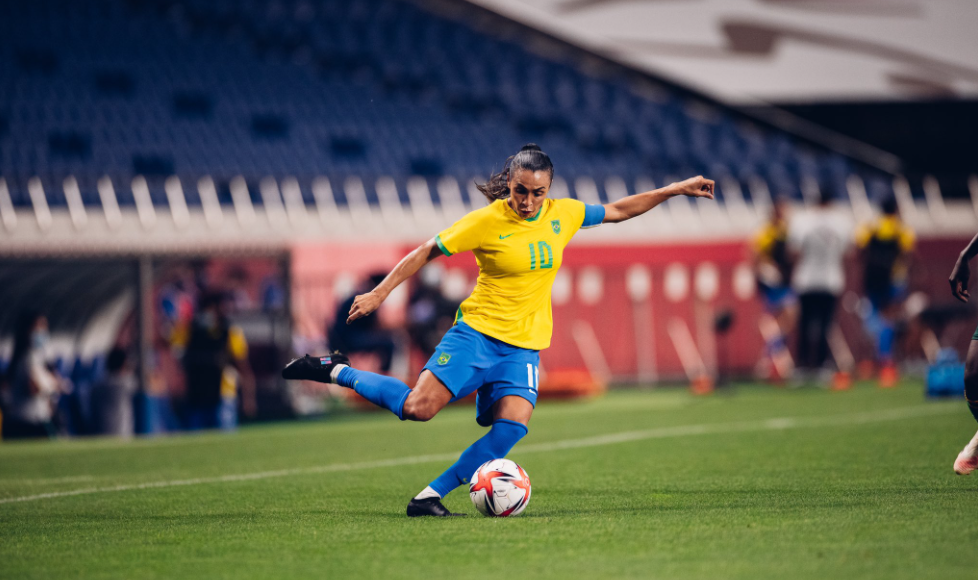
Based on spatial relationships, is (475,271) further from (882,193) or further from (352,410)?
(882,193)

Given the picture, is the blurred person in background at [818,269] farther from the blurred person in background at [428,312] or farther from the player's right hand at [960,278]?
the player's right hand at [960,278]

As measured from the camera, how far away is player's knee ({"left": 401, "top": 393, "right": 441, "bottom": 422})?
5684mm

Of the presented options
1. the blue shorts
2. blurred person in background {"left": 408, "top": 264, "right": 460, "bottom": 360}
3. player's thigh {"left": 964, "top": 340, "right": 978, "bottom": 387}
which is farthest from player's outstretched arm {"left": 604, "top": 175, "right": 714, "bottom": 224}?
blurred person in background {"left": 408, "top": 264, "right": 460, "bottom": 360}

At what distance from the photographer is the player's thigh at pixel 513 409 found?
5730 millimetres

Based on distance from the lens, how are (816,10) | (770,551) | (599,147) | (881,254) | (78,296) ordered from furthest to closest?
(816,10), (599,147), (78,296), (881,254), (770,551)

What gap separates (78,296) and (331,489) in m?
11.8

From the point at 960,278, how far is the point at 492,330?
2467 mm

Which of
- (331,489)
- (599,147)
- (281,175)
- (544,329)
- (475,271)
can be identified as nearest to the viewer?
(544,329)

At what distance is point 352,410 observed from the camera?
16562 millimetres

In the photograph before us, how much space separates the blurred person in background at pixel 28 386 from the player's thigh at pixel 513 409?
9182mm

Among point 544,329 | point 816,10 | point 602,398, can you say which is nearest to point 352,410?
point 602,398

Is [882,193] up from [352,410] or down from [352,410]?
up

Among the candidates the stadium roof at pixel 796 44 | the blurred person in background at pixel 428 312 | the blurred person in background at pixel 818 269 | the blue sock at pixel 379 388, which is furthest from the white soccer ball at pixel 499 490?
the stadium roof at pixel 796 44

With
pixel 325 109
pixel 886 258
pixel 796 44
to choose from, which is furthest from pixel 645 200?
pixel 796 44
